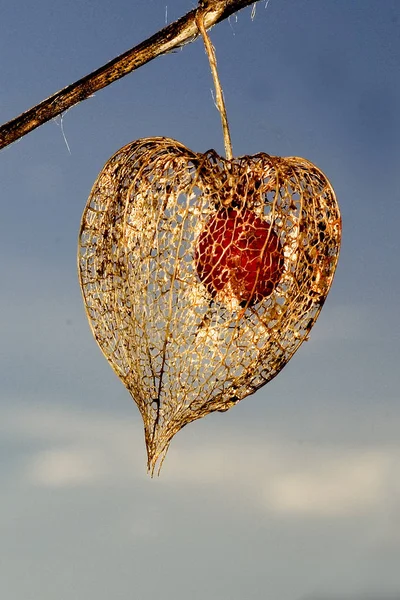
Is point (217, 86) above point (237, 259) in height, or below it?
above

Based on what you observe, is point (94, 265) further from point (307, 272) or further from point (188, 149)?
point (307, 272)

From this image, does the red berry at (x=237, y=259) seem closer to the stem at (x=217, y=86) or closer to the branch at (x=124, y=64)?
the stem at (x=217, y=86)

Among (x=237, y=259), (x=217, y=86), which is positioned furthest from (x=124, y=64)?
(x=237, y=259)

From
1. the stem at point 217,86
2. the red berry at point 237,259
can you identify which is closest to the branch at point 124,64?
the stem at point 217,86

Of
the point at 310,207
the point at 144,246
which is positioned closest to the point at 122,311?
the point at 144,246

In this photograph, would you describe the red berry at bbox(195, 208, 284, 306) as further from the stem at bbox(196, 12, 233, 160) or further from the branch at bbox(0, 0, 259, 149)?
the branch at bbox(0, 0, 259, 149)

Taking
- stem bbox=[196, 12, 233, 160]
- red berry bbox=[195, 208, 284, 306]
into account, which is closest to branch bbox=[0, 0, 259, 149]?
stem bbox=[196, 12, 233, 160]

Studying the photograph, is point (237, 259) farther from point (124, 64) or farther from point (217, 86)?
point (124, 64)
